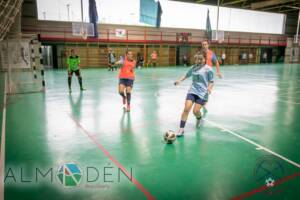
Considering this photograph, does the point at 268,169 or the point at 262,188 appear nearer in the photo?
the point at 262,188

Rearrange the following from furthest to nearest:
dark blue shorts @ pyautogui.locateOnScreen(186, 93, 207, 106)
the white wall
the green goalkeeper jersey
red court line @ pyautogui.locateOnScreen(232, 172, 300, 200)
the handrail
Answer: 1. the handrail
2. the white wall
3. the green goalkeeper jersey
4. dark blue shorts @ pyautogui.locateOnScreen(186, 93, 207, 106)
5. red court line @ pyautogui.locateOnScreen(232, 172, 300, 200)

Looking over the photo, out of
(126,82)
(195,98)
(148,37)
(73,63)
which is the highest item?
(148,37)

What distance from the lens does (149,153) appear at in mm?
4320

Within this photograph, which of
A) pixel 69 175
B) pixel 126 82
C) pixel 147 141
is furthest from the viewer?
pixel 126 82

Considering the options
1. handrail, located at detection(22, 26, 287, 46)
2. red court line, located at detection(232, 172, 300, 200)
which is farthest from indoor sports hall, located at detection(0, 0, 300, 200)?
handrail, located at detection(22, 26, 287, 46)

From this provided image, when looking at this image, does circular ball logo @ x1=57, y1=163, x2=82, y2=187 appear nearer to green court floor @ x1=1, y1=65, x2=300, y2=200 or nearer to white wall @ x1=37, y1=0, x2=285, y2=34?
green court floor @ x1=1, y1=65, x2=300, y2=200

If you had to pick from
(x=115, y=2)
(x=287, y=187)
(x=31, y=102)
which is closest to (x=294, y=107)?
(x=287, y=187)

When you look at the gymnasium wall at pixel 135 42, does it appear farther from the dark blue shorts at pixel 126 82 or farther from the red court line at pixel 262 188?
the red court line at pixel 262 188

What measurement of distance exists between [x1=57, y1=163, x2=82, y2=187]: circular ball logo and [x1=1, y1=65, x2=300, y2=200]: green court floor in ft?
0.05

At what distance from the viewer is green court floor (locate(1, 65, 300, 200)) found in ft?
10.4

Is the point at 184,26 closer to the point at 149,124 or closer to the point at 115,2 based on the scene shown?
the point at 115,2

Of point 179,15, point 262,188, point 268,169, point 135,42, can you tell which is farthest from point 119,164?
point 179,15

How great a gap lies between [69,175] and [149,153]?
55.7 inches

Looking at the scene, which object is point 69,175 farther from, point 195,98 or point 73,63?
point 73,63
